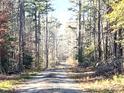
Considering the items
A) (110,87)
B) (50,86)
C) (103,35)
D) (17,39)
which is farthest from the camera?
(103,35)

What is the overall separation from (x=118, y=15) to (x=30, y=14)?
50.3m

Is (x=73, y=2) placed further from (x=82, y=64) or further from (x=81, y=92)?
(x=81, y=92)

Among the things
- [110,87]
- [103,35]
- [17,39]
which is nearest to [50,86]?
[110,87]

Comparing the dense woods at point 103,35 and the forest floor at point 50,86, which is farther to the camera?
the dense woods at point 103,35

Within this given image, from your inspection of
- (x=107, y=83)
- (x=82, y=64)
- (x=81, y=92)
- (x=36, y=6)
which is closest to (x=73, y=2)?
(x=36, y=6)

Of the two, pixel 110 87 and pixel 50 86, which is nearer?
pixel 110 87

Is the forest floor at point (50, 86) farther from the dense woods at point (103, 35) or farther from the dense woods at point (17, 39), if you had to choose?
the dense woods at point (17, 39)

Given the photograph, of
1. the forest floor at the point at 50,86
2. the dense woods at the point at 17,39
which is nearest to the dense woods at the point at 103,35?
the forest floor at the point at 50,86

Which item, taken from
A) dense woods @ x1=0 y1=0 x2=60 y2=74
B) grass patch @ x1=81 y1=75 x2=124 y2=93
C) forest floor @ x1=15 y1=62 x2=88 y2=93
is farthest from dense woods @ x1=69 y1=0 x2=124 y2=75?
dense woods @ x1=0 y1=0 x2=60 y2=74

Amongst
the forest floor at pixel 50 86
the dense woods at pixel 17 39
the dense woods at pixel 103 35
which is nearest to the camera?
the forest floor at pixel 50 86

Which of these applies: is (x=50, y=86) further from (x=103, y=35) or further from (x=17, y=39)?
(x=103, y=35)

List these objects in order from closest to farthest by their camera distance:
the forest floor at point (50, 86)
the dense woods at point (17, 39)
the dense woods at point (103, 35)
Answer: the forest floor at point (50, 86)
the dense woods at point (103, 35)
the dense woods at point (17, 39)

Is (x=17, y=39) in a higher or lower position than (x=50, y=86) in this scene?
higher

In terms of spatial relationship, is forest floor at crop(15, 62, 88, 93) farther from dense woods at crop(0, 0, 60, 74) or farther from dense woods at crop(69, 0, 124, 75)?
dense woods at crop(0, 0, 60, 74)
